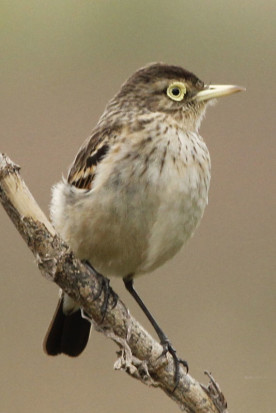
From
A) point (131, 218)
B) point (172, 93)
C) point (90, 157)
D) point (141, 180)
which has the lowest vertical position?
point (131, 218)

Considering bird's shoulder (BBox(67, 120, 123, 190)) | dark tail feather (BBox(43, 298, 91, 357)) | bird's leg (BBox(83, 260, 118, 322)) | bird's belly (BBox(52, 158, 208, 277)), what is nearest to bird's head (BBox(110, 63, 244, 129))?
bird's shoulder (BBox(67, 120, 123, 190))

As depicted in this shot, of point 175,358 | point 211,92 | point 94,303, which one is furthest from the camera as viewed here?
point 211,92

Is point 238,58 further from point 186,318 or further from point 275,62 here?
point 186,318

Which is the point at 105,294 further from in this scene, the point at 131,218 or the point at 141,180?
the point at 141,180

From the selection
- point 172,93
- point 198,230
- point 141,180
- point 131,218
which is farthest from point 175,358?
point 198,230

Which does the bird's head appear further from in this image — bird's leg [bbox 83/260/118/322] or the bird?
bird's leg [bbox 83/260/118/322]

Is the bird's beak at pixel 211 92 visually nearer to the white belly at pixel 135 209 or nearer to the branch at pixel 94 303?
the white belly at pixel 135 209

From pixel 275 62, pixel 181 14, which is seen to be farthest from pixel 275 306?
pixel 181 14

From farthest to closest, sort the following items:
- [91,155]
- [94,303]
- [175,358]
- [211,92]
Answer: [211,92], [91,155], [175,358], [94,303]

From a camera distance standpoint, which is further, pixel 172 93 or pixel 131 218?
pixel 172 93
